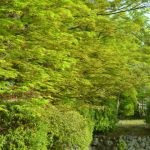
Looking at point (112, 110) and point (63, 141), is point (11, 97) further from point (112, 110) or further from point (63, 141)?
point (112, 110)

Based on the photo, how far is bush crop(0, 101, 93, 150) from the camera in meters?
8.28

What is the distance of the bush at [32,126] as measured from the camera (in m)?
8.28

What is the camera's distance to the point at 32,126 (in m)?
8.89

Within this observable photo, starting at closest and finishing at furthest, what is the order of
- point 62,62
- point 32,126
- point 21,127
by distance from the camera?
1. point 62,62
2. point 21,127
3. point 32,126

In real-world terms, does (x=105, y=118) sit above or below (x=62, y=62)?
below

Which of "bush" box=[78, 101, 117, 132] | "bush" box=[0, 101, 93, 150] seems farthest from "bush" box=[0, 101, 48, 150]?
"bush" box=[78, 101, 117, 132]

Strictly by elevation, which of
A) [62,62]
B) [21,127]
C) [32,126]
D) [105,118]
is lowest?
[105,118]

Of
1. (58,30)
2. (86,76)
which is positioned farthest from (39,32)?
(86,76)

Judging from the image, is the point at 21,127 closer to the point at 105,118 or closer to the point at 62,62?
the point at 62,62

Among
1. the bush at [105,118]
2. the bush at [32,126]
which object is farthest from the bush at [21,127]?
the bush at [105,118]

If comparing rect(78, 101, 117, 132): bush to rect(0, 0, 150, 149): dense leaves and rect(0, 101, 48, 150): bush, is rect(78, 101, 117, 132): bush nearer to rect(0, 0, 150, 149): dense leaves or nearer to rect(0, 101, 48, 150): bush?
rect(0, 0, 150, 149): dense leaves

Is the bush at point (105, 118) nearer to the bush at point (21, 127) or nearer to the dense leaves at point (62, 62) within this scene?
the dense leaves at point (62, 62)

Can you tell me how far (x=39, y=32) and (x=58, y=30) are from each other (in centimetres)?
50

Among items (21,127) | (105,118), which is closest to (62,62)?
(21,127)
